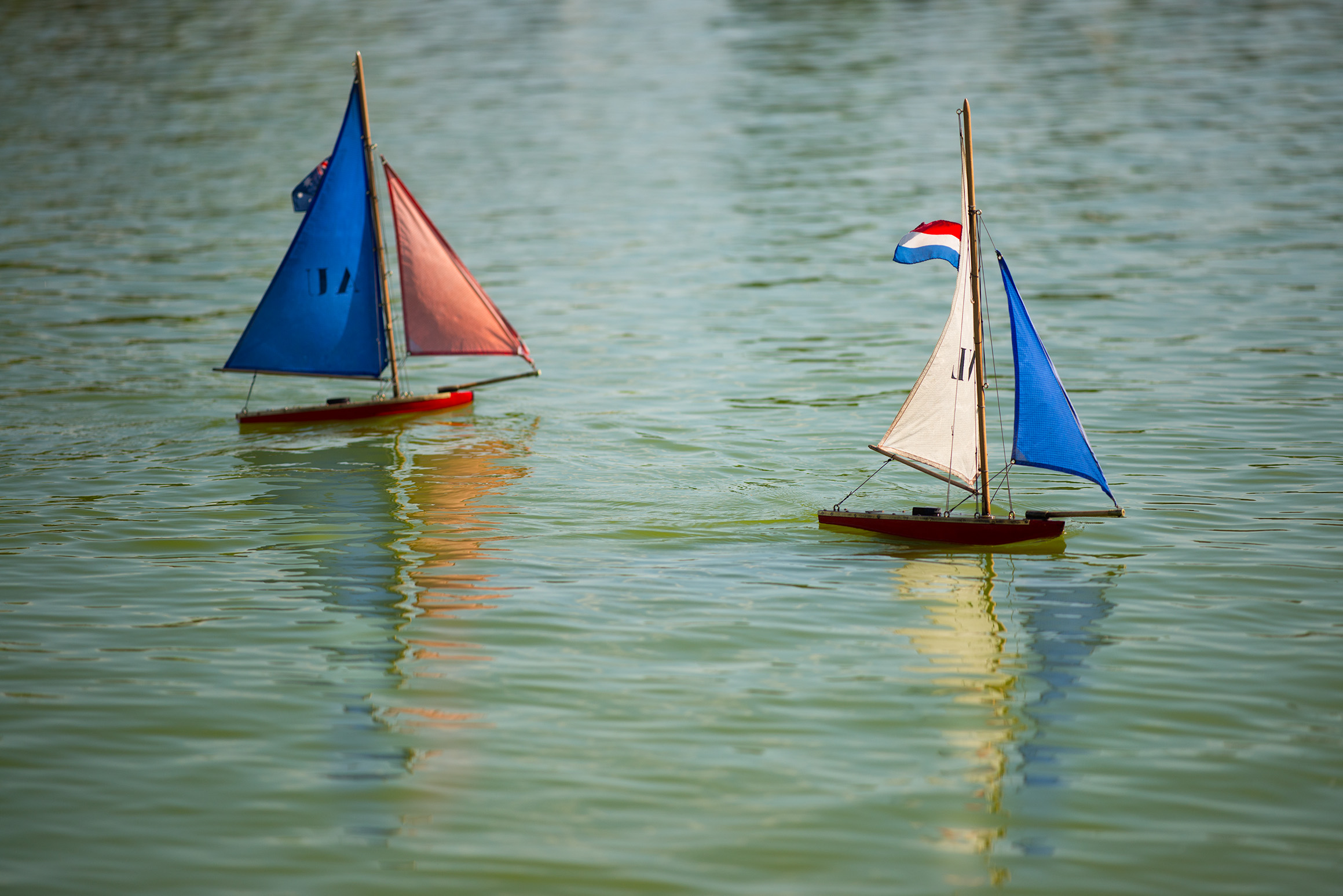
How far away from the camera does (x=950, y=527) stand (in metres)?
22.6

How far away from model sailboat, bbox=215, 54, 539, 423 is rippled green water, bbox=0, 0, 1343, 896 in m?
1.56

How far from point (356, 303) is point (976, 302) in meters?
15.5

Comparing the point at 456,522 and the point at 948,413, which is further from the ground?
the point at 948,413

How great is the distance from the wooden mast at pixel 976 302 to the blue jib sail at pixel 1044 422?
50 centimetres

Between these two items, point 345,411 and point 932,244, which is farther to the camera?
point 345,411

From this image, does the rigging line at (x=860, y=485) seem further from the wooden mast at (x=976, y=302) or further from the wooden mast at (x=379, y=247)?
the wooden mast at (x=379, y=247)

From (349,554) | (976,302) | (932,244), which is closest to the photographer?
(932,244)

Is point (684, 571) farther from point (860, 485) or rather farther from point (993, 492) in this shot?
point (993, 492)

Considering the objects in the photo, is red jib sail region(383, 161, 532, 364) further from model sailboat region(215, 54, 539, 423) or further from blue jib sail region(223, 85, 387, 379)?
blue jib sail region(223, 85, 387, 379)

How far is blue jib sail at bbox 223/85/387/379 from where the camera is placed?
1228 inches

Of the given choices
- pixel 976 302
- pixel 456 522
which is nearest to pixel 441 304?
pixel 456 522

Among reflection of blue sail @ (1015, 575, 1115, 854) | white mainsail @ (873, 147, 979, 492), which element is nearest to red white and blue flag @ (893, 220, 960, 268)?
white mainsail @ (873, 147, 979, 492)

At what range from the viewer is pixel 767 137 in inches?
2638

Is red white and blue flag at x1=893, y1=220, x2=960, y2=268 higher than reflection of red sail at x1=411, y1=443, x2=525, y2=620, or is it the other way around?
red white and blue flag at x1=893, y1=220, x2=960, y2=268
